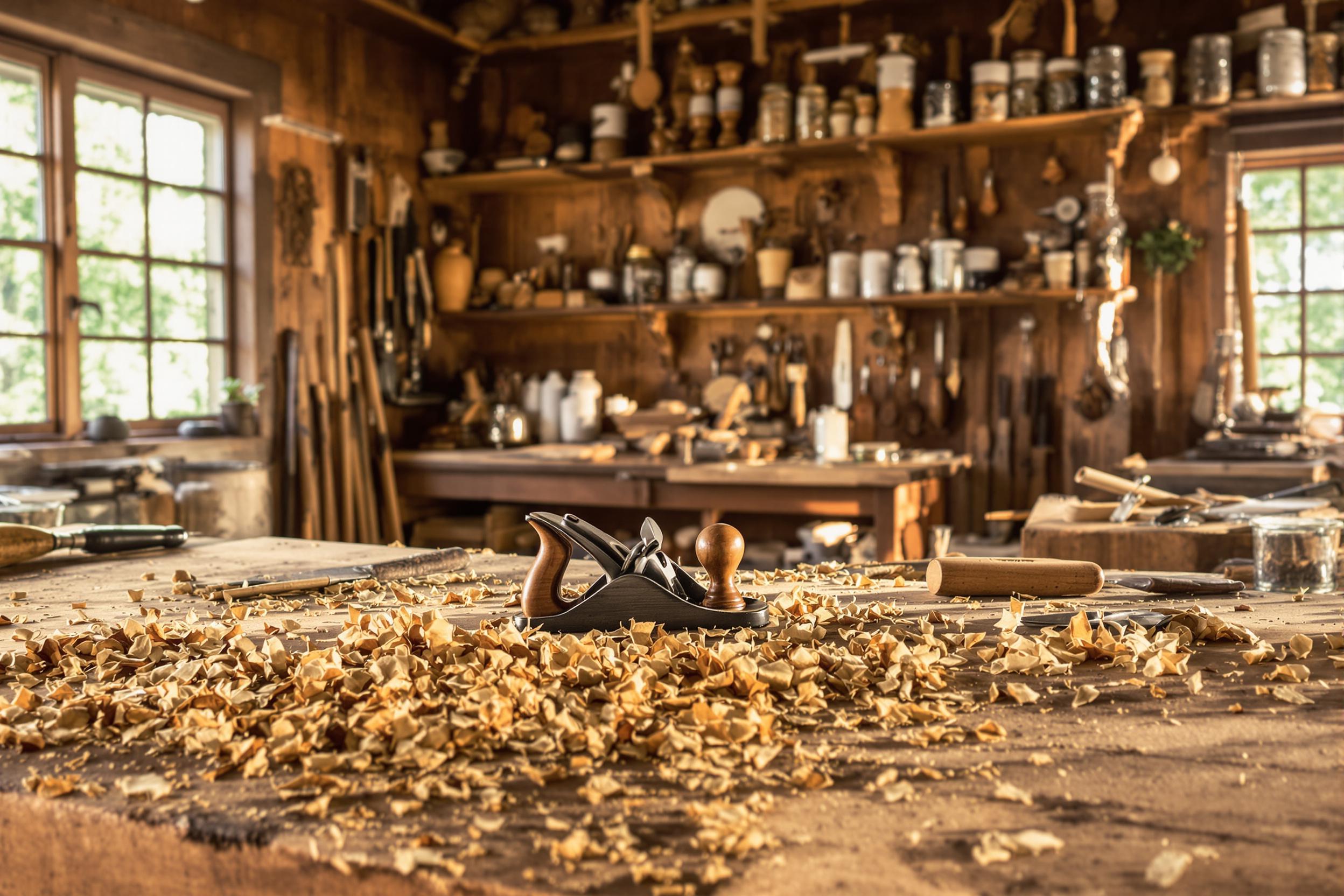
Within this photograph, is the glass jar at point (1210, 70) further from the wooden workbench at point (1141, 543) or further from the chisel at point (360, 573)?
the chisel at point (360, 573)

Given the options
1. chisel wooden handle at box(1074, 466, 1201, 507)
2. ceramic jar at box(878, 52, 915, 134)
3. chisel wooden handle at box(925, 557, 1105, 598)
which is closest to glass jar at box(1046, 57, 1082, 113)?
ceramic jar at box(878, 52, 915, 134)

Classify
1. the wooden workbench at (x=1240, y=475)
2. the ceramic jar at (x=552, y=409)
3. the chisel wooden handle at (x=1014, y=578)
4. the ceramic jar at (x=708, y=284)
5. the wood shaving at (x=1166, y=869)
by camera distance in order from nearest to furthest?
the wood shaving at (x=1166, y=869) < the chisel wooden handle at (x=1014, y=578) < the wooden workbench at (x=1240, y=475) < the ceramic jar at (x=708, y=284) < the ceramic jar at (x=552, y=409)

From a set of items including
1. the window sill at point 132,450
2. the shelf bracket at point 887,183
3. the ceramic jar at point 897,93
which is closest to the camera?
the window sill at point 132,450

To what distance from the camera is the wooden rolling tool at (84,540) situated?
6.68ft

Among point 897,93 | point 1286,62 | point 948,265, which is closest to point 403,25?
→ point 897,93

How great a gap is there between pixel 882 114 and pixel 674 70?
117cm

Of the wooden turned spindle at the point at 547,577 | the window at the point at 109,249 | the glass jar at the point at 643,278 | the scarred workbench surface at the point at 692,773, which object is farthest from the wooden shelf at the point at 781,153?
the wooden turned spindle at the point at 547,577

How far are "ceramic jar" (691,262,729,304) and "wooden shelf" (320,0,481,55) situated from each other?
1621 millimetres

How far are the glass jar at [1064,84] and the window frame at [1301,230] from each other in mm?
726

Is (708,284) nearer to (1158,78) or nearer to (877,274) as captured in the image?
(877,274)

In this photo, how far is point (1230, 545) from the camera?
245 centimetres

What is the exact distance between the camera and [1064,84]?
14.5 feet

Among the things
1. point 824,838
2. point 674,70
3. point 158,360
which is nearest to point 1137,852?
point 824,838

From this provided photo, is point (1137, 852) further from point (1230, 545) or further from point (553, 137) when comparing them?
point (553, 137)
